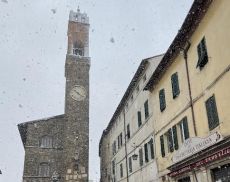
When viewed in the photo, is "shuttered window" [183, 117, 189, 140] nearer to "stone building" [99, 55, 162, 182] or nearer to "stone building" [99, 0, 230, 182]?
"stone building" [99, 0, 230, 182]

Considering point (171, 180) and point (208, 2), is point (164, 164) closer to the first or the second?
point (171, 180)

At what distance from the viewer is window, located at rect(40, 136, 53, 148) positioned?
125 ft

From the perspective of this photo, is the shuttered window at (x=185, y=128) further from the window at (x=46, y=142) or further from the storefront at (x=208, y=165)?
the window at (x=46, y=142)

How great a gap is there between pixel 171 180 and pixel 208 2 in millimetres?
9496

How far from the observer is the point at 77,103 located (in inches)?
1596

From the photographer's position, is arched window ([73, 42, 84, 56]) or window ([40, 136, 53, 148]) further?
arched window ([73, 42, 84, 56])

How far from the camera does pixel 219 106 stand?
492 inches

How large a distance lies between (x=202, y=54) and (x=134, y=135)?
13158 millimetres

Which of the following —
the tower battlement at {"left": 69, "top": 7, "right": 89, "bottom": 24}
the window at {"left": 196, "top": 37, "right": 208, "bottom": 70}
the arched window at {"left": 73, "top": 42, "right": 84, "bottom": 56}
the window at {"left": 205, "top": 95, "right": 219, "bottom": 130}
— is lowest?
the window at {"left": 205, "top": 95, "right": 219, "bottom": 130}

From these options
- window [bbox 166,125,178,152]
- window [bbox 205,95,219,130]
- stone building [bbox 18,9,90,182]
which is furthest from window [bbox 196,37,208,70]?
stone building [bbox 18,9,90,182]

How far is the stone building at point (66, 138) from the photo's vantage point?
3672cm

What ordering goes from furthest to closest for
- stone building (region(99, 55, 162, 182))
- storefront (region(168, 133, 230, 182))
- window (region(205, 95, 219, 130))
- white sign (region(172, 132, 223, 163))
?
stone building (region(99, 55, 162, 182)) < window (region(205, 95, 219, 130)) < white sign (region(172, 132, 223, 163)) < storefront (region(168, 133, 230, 182))

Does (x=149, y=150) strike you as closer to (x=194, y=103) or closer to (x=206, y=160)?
(x=194, y=103)

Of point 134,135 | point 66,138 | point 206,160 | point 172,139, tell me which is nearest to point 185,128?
point 172,139
